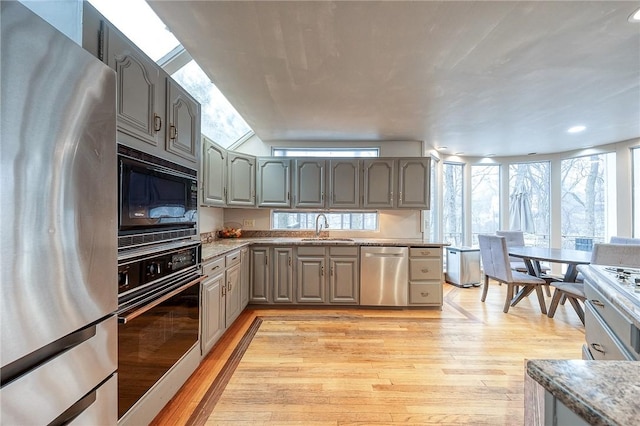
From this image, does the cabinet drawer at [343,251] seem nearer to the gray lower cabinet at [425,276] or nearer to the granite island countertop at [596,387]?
the gray lower cabinet at [425,276]

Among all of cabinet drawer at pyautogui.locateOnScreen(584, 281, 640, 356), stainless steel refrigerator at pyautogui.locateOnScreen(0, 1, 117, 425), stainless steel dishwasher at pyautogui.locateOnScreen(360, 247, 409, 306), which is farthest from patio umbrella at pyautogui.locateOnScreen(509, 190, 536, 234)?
stainless steel refrigerator at pyautogui.locateOnScreen(0, 1, 117, 425)

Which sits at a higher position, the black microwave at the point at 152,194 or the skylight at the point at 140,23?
the skylight at the point at 140,23

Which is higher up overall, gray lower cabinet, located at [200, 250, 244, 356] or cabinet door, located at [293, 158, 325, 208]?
cabinet door, located at [293, 158, 325, 208]

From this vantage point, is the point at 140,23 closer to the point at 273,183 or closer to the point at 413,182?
the point at 273,183

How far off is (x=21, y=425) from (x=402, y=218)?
13.5 feet

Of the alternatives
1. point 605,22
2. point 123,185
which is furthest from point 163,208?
point 605,22

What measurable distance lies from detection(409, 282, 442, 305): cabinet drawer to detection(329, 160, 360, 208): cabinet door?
1378mm

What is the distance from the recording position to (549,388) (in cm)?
58

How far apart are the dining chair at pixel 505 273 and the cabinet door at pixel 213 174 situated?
11.5 feet

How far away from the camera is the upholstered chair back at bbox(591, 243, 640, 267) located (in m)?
2.41

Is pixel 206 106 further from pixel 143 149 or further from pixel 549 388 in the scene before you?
pixel 549 388

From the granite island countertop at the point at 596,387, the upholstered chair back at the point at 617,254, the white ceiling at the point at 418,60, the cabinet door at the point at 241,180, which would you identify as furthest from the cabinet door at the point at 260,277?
the upholstered chair back at the point at 617,254

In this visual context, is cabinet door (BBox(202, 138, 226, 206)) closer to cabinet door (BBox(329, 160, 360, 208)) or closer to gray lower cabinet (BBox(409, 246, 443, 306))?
cabinet door (BBox(329, 160, 360, 208))

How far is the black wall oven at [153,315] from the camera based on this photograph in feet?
4.08
